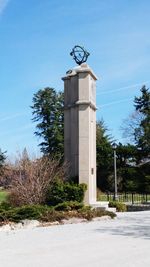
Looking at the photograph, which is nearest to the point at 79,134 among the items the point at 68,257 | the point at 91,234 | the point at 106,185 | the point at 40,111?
the point at 91,234

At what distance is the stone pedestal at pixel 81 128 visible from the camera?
20.2 meters

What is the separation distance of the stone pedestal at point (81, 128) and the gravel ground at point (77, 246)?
5806 millimetres

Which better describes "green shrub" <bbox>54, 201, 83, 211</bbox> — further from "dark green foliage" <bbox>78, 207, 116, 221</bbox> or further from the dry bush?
the dry bush

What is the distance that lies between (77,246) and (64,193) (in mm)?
8724

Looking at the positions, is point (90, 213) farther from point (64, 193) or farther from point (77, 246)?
point (77, 246)

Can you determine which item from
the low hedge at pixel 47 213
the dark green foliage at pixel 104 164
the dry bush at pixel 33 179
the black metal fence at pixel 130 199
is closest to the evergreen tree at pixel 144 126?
the dark green foliage at pixel 104 164

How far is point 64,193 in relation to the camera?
62.7 feet

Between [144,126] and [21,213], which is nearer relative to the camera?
[21,213]

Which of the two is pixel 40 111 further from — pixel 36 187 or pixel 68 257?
pixel 68 257

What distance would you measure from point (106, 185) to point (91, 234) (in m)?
36.8

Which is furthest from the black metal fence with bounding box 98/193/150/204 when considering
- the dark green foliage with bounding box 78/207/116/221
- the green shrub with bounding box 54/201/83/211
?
the green shrub with bounding box 54/201/83/211

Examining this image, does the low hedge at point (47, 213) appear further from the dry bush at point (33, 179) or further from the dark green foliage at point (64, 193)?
the dry bush at point (33, 179)

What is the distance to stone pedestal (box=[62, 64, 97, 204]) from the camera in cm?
2023

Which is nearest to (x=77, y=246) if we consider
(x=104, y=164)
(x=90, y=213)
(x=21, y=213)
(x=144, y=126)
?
(x=21, y=213)
